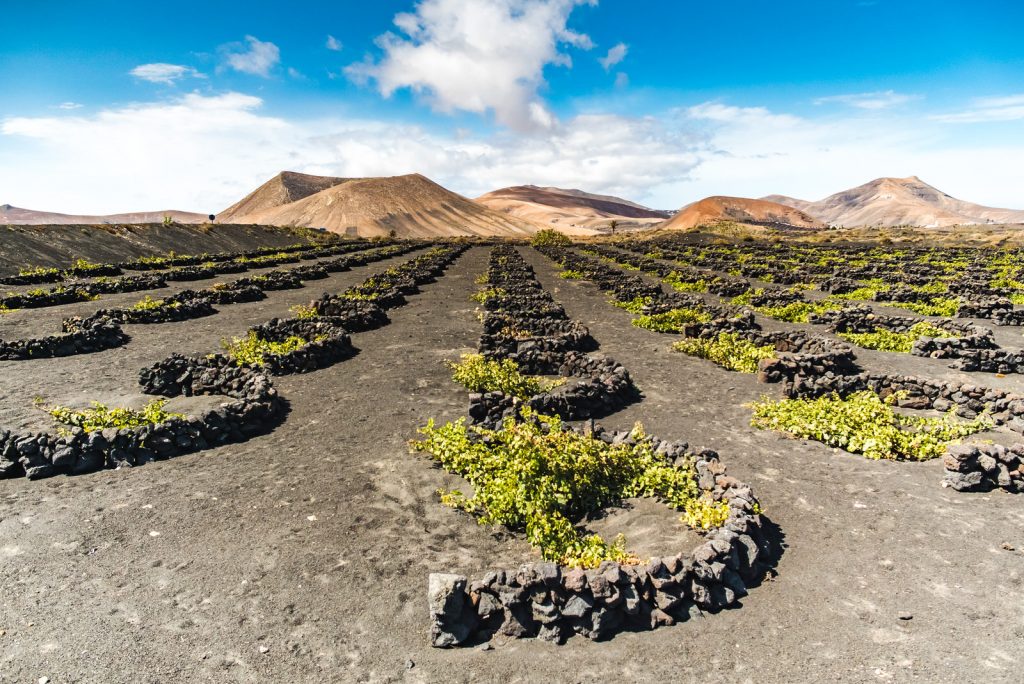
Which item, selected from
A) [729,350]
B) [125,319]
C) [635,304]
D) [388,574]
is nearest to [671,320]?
[729,350]

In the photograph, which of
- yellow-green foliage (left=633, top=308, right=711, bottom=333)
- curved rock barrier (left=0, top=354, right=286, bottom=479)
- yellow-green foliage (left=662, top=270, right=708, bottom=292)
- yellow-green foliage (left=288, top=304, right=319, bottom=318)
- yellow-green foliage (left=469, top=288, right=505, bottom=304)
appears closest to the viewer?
curved rock barrier (left=0, top=354, right=286, bottom=479)

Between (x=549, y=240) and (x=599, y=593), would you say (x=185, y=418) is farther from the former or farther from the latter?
(x=549, y=240)

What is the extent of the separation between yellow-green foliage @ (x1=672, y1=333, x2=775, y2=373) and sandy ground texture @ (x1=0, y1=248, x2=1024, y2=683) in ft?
15.0

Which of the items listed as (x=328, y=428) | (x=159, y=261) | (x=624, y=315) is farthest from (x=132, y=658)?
(x=159, y=261)

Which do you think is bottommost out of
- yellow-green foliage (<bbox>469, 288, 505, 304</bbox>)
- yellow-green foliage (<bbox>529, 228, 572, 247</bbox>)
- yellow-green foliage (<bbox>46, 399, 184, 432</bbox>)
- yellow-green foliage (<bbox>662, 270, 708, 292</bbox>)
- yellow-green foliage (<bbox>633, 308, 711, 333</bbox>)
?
yellow-green foliage (<bbox>46, 399, 184, 432</bbox>)

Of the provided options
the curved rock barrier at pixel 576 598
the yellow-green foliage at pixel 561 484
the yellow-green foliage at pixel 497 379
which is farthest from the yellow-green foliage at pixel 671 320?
the curved rock barrier at pixel 576 598

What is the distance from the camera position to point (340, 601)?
20.7 feet

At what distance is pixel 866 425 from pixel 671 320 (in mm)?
11325

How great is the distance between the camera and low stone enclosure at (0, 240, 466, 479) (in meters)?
9.14

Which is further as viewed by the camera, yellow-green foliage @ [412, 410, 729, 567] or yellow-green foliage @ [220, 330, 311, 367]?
yellow-green foliage @ [220, 330, 311, 367]

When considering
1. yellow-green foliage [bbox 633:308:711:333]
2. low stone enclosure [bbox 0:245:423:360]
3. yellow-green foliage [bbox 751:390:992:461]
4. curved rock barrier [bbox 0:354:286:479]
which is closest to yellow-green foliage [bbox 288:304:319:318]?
low stone enclosure [bbox 0:245:423:360]

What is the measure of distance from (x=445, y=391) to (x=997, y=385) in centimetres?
1402

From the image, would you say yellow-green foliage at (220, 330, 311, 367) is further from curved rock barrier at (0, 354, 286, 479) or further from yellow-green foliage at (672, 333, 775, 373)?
yellow-green foliage at (672, 333, 775, 373)

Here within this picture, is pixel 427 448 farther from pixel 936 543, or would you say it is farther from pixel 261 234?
pixel 261 234
